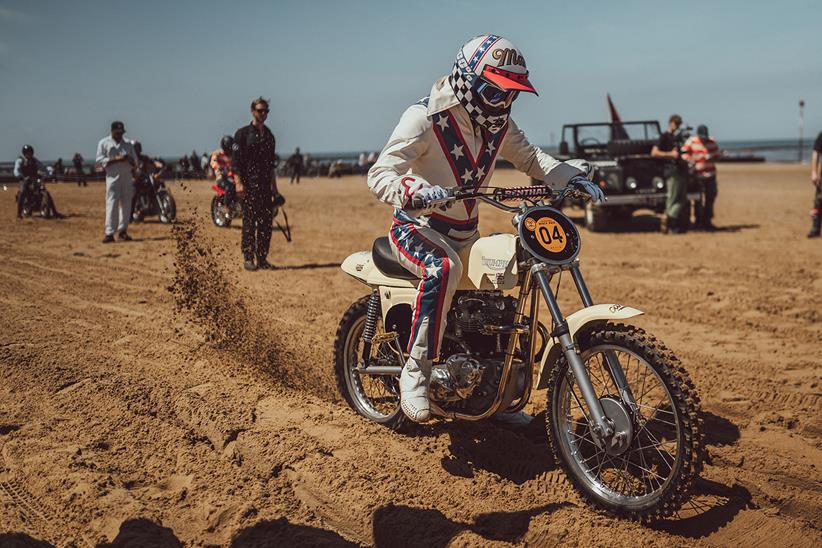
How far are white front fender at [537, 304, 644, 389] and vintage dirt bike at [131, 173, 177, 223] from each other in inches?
542

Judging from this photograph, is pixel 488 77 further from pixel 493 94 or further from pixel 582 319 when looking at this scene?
pixel 582 319

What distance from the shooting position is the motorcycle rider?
57.0 ft

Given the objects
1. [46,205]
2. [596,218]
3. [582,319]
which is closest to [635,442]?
[582,319]

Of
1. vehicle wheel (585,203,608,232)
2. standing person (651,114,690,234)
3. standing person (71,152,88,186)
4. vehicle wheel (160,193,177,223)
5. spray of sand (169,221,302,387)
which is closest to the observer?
spray of sand (169,221,302,387)

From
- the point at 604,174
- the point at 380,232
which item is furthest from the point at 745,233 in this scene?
the point at 380,232

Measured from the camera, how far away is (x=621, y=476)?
A: 3.54 metres

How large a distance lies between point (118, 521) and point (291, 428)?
124 centimetres

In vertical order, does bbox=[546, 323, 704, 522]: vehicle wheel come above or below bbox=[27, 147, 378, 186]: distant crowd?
below

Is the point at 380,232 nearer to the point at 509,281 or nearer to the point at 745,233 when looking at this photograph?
the point at 745,233

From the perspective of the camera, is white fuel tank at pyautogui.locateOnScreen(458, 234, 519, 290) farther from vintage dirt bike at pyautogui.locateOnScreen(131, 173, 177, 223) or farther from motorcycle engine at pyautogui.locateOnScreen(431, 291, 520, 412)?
vintage dirt bike at pyautogui.locateOnScreen(131, 173, 177, 223)

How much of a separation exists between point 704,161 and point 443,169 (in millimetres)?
11456

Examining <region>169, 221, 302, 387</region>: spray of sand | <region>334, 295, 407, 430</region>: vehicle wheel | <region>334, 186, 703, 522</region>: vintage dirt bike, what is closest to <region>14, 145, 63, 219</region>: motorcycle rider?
<region>169, 221, 302, 387</region>: spray of sand

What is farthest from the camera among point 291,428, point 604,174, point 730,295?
point 604,174

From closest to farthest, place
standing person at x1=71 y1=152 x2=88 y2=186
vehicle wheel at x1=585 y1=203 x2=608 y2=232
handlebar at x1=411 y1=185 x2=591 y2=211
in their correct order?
handlebar at x1=411 y1=185 x2=591 y2=211, vehicle wheel at x1=585 y1=203 x2=608 y2=232, standing person at x1=71 y1=152 x2=88 y2=186
